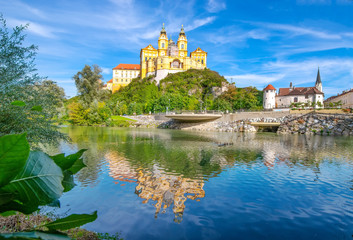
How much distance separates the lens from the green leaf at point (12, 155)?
783 mm

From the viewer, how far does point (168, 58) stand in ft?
322

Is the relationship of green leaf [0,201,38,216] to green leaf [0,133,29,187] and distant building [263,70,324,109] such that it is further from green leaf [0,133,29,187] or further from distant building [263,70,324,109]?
distant building [263,70,324,109]

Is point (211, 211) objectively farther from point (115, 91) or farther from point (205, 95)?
point (115, 91)

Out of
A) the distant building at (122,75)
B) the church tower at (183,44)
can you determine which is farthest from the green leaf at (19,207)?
the distant building at (122,75)

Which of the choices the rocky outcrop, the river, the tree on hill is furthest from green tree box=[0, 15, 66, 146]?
the tree on hill

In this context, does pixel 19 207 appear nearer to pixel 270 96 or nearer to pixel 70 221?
pixel 70 221

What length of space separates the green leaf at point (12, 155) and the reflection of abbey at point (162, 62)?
96332 mm

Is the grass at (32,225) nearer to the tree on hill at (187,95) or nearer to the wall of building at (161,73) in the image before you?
the tree on hill at (187,95)

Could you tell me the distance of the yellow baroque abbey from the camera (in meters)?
97.6

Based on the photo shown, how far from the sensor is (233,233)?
264 inches

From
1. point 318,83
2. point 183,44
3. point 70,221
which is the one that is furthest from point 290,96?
point 70,221

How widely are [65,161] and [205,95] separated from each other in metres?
83.9

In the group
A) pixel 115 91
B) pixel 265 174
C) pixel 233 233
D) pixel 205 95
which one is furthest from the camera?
pixel 115 91

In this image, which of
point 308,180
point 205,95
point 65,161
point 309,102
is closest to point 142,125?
point 205,95
